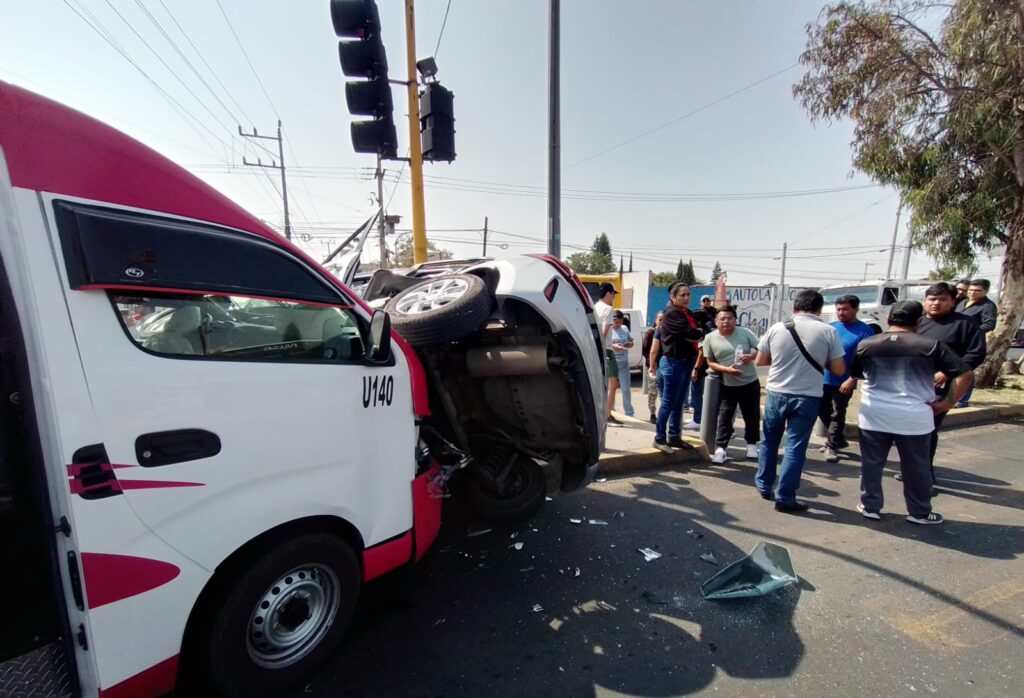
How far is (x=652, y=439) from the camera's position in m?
5.59

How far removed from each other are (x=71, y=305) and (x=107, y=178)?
0.44 metres

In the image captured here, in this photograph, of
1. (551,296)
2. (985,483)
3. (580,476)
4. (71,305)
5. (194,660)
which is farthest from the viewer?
(985,483)

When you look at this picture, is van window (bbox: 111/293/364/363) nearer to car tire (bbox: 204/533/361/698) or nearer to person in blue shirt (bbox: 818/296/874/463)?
car tire (bbox: 204/533/361/698)

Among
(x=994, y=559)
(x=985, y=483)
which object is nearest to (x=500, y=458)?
(x=994, y=559)

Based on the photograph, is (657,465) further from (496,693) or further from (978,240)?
(978,240)

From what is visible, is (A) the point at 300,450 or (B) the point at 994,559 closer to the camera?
(A) the point at 300,450

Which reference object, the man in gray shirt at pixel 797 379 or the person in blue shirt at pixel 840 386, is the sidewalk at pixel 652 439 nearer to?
the person in blue shirt at pixel 840 386

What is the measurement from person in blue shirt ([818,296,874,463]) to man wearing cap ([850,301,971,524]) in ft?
2.93

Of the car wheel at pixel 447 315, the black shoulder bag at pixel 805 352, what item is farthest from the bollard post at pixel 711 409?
the car wheel at pixel 447 315

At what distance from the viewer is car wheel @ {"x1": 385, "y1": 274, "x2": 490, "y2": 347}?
2.60 meters

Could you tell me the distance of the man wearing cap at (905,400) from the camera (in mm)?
3637

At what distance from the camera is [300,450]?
1973 mm

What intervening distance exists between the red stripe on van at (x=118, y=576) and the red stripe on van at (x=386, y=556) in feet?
2.90

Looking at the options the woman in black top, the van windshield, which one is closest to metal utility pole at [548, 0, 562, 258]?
the woman in black top
